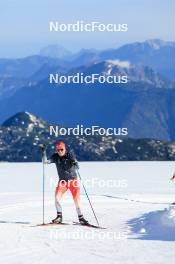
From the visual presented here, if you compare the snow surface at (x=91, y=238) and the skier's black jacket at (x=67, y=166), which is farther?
the skier's black jacket at (x=67, y=166)

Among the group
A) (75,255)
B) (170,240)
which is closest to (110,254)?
(75,255)

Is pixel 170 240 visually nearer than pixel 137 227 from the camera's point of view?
Yes

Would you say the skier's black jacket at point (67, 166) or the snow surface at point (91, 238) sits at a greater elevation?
the skier's black jacket at point (67, 166)

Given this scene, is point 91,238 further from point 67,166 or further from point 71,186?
point 67,166

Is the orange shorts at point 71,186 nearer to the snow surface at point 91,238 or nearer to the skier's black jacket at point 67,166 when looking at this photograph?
the skier's black jacket at point 67,166

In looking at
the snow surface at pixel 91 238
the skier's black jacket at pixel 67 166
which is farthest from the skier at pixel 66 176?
the snow surface at pixel 91 238

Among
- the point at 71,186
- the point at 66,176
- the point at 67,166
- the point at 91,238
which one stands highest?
the point at 67,166

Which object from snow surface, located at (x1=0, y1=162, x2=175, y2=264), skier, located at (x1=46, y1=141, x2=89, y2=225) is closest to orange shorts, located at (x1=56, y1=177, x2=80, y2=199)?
skier, located at (x1=46, y1=141, x2=89, y2=225)

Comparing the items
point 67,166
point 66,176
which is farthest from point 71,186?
point 67,166

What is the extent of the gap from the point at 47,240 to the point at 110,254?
2.30 m

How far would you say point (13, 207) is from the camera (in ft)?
70.3

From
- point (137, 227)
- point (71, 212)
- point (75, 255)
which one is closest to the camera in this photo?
point (75, 255)

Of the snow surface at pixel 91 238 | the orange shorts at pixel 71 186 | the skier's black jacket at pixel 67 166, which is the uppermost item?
the skier's black jacket at pixel 67 166

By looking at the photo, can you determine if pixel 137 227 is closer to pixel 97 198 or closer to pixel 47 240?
pixel 47 240
